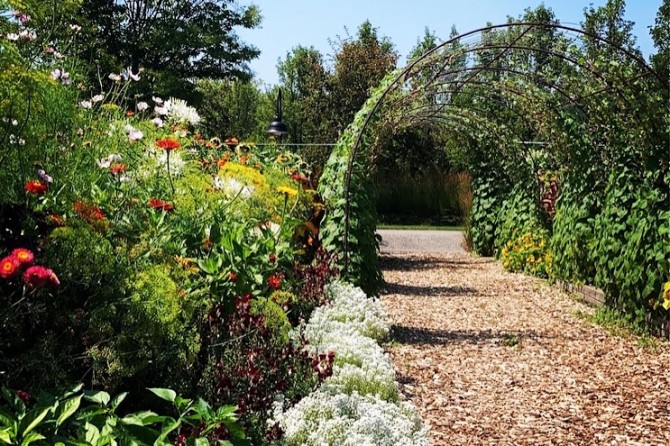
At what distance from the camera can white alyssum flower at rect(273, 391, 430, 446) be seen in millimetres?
3266

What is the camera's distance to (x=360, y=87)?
25.5 metres

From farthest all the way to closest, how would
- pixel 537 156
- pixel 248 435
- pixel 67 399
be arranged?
pixel 537 156 < pixel 248 435 < pixel 67 399

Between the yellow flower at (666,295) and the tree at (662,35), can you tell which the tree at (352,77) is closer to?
the tree at (662,35)

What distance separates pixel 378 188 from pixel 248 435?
61.5 ft

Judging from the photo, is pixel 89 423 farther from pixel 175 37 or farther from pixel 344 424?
pixel 175 37

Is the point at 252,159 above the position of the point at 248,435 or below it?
above

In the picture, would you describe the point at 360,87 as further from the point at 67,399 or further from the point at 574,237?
the point at 67,399

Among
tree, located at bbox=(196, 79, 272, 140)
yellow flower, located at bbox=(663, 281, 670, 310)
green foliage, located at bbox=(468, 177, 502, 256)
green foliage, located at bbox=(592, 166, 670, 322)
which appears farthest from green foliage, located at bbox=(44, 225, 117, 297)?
tree, located at bbox=(196, 79, 272, 140)

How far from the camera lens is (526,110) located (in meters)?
11.2

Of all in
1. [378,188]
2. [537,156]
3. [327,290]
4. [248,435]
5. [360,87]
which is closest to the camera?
[248,435]

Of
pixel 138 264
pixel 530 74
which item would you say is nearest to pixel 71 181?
pixel 138 264

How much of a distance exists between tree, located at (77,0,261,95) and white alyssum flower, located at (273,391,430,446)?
2095 cm

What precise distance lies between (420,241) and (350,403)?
511 inches

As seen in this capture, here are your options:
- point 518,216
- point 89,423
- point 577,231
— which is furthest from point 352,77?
point 89,423
